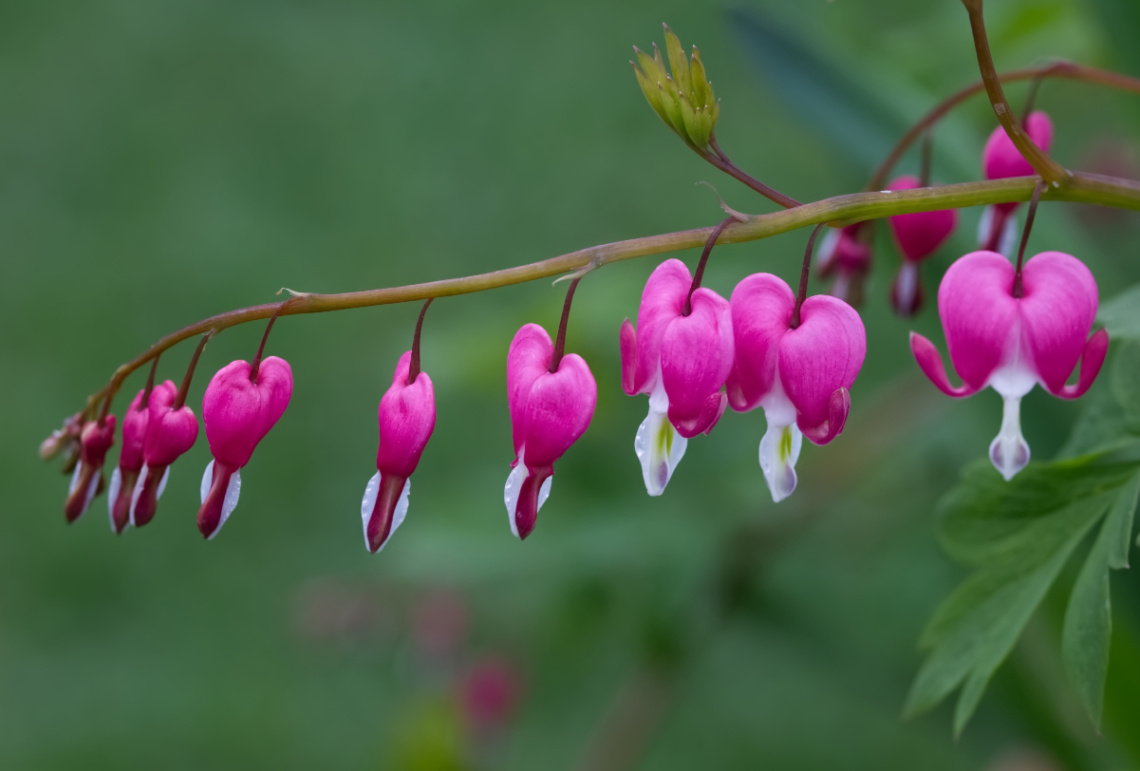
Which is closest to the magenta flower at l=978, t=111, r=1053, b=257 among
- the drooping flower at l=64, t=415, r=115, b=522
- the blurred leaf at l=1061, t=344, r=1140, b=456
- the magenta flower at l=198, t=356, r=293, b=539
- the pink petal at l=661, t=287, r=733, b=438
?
the blurred leaf at l=1061, t=344, r=1140, b=456

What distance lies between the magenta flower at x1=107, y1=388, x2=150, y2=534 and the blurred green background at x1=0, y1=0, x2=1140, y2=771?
783mm

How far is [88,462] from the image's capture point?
0.79 metres

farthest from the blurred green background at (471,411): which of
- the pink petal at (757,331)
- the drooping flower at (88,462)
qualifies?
the drooping flower at (88,462)

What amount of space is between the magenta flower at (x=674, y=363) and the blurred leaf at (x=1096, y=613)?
0.93ft

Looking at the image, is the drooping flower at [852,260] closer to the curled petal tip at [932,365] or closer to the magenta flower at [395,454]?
the curled petal tip at [932,365]

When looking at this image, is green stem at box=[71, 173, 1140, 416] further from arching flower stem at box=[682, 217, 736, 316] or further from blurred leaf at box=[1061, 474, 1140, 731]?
blurred leaf at box=[1061, 474, 1140, 731]

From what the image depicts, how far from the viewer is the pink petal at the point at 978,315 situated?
0.68 m

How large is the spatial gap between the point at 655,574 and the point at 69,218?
Result: 2.95 m

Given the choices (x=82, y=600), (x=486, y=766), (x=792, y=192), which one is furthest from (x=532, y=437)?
(x=792, y=192)

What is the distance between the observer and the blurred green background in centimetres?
167

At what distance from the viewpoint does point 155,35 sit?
445 cm

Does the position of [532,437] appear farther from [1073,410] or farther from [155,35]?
[155,35]

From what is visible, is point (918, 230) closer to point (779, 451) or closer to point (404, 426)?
point (779, 451)

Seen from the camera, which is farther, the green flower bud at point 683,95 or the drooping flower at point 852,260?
the drooping flower at point 852,260
